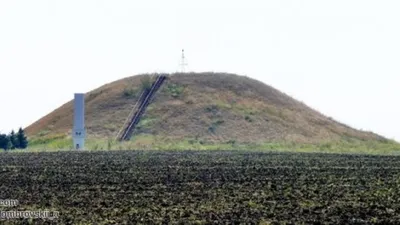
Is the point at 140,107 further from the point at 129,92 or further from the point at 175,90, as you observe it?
the point at 175,90

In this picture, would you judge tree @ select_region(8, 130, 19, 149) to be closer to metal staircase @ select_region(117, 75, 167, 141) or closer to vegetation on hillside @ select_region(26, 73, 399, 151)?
vegetation on hillside @ select_region(26, 73, 399, 151)

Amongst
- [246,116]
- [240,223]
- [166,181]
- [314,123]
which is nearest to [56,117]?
[246,116]

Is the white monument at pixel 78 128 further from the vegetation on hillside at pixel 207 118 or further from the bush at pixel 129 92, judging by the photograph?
the bush at pixel 129 92

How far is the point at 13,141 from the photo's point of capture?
97688mm

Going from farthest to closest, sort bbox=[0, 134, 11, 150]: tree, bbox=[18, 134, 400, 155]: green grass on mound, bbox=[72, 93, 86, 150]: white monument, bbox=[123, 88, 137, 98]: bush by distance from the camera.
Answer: bbox=[123, 88, 137, 98]: bush
bbox=[18, 134, 400, 155]: green grass on mound
bbox=[72, 93, 86, 150]: white monument
bbox=[0, 134, 11, 150]: tree

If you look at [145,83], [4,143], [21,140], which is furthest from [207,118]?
[4,143]

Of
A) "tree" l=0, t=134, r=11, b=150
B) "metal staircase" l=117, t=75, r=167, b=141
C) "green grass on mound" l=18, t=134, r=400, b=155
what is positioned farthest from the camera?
"metal staircase" l=117, t=75, r=167, b=141

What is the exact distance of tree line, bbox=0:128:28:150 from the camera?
95.1 metres

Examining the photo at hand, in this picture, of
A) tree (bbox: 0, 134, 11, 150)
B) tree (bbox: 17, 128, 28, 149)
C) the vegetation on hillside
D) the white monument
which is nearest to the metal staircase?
the vegetation on hillside

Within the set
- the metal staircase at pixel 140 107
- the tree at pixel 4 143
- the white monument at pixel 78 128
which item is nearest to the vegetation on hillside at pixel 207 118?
the metal staircase at pixel 140 107

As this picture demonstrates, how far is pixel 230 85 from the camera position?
12825 centimetres

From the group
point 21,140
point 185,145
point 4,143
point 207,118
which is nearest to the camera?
point 4,143

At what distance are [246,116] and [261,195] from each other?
81.9m

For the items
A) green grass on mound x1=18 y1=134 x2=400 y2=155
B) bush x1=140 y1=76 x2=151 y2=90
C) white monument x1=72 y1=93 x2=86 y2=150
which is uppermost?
bush x1=140 y1=76 x2=151 y2=90
